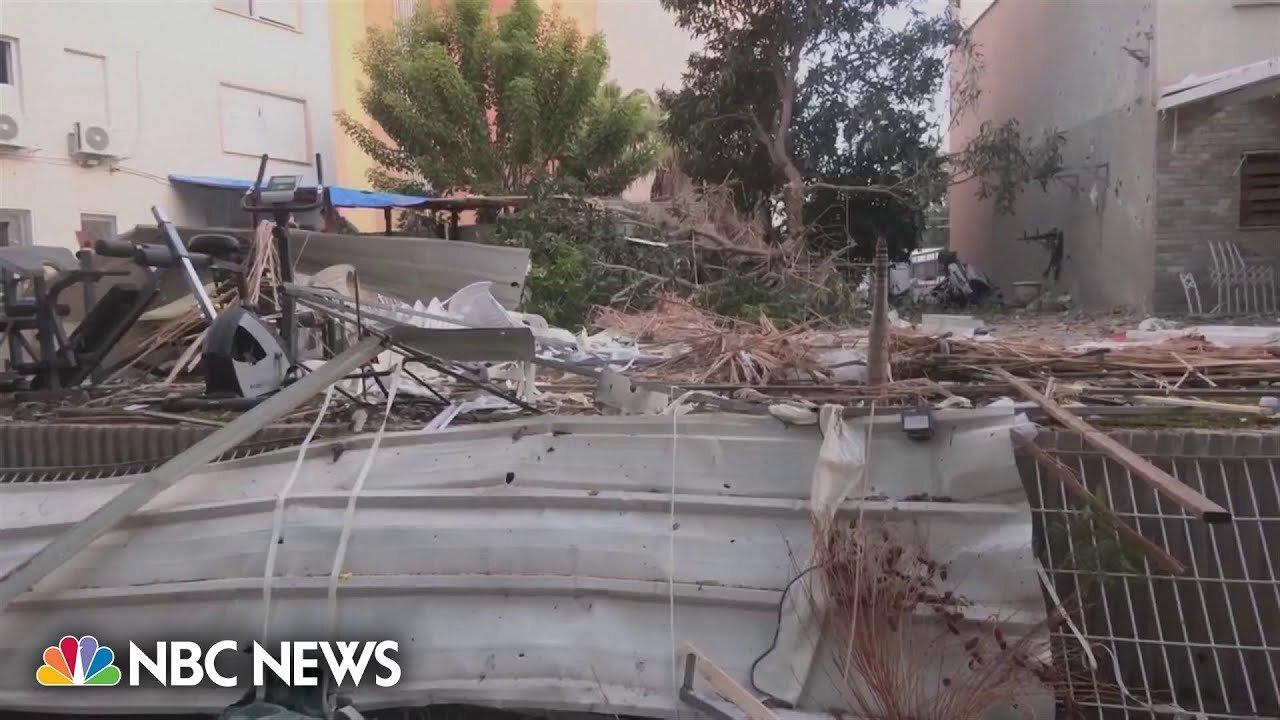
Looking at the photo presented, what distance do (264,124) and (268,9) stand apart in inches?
82.0

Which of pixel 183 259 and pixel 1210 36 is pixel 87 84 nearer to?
pixel 183 259

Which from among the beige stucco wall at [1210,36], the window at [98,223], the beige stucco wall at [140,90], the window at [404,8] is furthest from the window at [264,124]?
the beige stucco wall at [1210,36]

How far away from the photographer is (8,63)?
12461mm

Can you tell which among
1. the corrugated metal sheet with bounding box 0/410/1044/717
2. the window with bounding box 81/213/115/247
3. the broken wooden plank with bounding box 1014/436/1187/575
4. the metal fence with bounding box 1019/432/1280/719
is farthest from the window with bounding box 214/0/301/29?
the metal fence with bounding box 1019/432/1280/719

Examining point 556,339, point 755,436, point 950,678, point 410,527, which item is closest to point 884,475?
point 755,436

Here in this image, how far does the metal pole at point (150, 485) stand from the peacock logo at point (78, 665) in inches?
9.9

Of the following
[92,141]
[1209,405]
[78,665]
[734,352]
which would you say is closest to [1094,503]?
[1209,405]

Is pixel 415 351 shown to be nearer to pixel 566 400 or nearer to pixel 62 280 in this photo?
pixel 566 400

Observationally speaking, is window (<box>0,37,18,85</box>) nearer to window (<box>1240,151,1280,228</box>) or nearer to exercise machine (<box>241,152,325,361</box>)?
exercise machine (<box>241,152,325,361</box>)

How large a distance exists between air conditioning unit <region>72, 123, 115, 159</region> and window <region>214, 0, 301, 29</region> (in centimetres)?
339

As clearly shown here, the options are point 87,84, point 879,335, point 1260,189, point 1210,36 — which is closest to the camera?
point 879,335

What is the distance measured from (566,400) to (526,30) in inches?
503

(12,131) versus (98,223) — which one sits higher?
(12,131)

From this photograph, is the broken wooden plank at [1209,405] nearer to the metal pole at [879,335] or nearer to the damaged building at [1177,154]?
the metal pole at [879,335]
